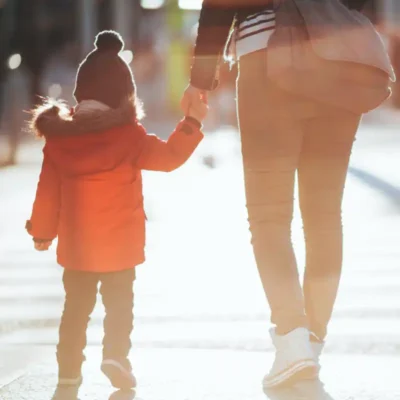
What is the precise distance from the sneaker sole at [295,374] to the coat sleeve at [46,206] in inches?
36.9

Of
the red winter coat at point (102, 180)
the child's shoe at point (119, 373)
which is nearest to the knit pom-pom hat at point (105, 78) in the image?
the red winter coat at point (102, 180)

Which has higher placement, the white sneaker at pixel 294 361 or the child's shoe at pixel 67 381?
the white sneaker at pixel 294 361

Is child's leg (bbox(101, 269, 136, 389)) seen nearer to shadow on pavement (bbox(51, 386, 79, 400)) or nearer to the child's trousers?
the child's trousers

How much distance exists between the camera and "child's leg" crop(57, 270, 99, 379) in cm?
404

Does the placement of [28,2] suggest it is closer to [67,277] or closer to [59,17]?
[59,17]

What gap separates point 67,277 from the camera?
4.05m

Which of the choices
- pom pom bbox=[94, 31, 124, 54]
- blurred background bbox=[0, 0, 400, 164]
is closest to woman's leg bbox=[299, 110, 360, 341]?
pom pom bbox=[94, 31, 124, 54]

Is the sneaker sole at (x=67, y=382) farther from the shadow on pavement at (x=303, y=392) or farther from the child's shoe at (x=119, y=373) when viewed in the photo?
the shadow on pavement at (x=303, y=392)

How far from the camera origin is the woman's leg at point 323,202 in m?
4.02

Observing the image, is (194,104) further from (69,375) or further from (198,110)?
(69,375)

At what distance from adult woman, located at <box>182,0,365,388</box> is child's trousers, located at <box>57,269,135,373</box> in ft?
1.64

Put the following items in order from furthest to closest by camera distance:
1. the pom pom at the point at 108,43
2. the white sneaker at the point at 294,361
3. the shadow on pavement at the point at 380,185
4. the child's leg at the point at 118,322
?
the shadow on pavement at the point at 380,185, the pom pom at the point at 108,43, the child's leg at the point at 118,322, the white sneaker at the point at 294,361

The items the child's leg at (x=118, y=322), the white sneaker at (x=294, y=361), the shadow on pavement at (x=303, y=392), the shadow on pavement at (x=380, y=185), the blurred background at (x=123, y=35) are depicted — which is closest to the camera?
the shadow on pavement at (x=303, y=392)

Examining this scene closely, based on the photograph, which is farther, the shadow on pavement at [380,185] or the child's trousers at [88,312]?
the shadow on pavement at [380,185]
